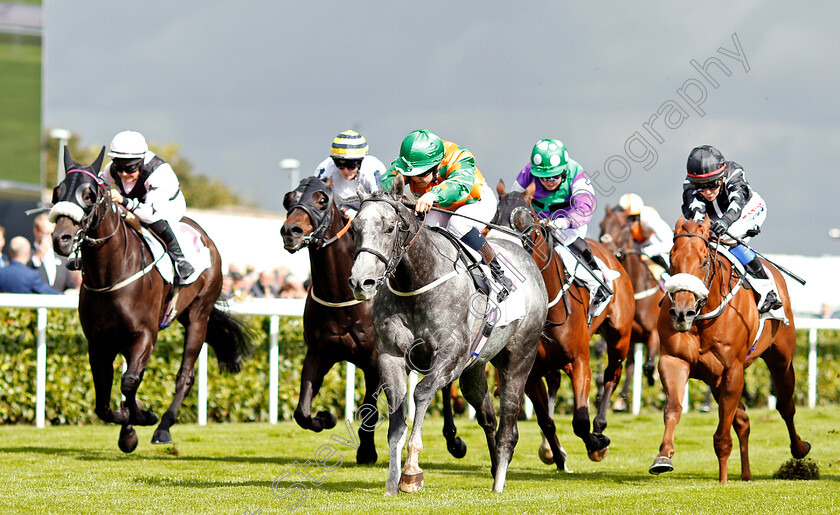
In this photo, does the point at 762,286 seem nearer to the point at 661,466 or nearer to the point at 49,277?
the point at 661,466

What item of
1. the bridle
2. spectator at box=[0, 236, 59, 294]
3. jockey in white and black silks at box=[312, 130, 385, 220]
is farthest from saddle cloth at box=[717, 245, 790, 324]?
spectator at box=[0, 236, 59, 294]

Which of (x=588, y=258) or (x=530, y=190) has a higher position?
(x=530, y=190)

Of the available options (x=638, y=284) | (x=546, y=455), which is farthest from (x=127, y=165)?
(x=638, y=284)

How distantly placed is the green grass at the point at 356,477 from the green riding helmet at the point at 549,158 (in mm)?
2125

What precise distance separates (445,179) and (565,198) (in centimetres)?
204

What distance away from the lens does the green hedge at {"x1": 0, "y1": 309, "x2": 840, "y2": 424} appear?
9828 millimetres

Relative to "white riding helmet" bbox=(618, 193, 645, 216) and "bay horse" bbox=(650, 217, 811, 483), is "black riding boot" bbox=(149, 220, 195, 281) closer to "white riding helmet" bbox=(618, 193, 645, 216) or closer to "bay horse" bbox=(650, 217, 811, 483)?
"bay horse" bbox=(650, 217, 811, 483)

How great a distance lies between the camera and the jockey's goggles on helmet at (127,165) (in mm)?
7691

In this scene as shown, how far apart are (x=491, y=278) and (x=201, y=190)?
221 feet

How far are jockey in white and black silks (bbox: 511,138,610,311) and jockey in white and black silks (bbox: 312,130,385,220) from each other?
114 centimetres

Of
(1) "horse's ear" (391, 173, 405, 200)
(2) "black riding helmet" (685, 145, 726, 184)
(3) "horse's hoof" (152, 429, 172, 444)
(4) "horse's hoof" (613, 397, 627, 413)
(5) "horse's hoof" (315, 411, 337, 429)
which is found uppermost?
(2) "black riding helmet" (685, 145, 726, 184)

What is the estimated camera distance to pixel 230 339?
30.7 feet

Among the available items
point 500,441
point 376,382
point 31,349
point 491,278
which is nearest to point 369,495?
point 500,441

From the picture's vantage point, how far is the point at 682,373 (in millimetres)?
6555
